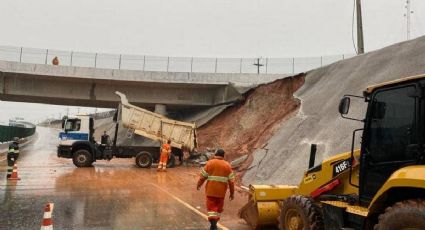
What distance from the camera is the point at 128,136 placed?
25.6 meters

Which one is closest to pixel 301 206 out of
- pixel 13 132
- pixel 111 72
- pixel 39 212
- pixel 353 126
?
pixel 39 212

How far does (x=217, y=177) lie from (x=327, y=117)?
34.5 ft

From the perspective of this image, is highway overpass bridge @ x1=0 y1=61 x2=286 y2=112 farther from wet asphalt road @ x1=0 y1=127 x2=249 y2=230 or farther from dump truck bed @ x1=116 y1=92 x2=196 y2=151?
wet asphalt road @ x1=0 y1=127 x2=249 y2=230

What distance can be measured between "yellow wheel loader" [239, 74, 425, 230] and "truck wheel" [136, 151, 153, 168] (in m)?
17.4

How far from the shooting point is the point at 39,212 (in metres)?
10.2

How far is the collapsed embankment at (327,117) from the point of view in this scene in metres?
14.9

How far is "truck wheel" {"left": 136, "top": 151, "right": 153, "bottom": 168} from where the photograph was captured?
24.2m

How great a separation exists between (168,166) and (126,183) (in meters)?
8.43

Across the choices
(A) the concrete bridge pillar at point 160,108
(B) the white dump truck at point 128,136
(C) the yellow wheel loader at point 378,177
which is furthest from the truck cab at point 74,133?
(C) the yellow wheel loader at point 378,177

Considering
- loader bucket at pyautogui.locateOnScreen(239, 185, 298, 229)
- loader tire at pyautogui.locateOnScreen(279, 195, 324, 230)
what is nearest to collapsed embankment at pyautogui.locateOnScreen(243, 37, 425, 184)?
loader bucket at pyautogui.locateOnScreen(239, 185, 298, 229)

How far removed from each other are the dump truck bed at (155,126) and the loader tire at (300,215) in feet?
60.9

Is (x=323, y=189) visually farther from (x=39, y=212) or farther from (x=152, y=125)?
(x=152, y=125)

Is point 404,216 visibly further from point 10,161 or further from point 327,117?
point 10,161

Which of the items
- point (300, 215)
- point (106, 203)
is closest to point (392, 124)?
point (300, 215)
